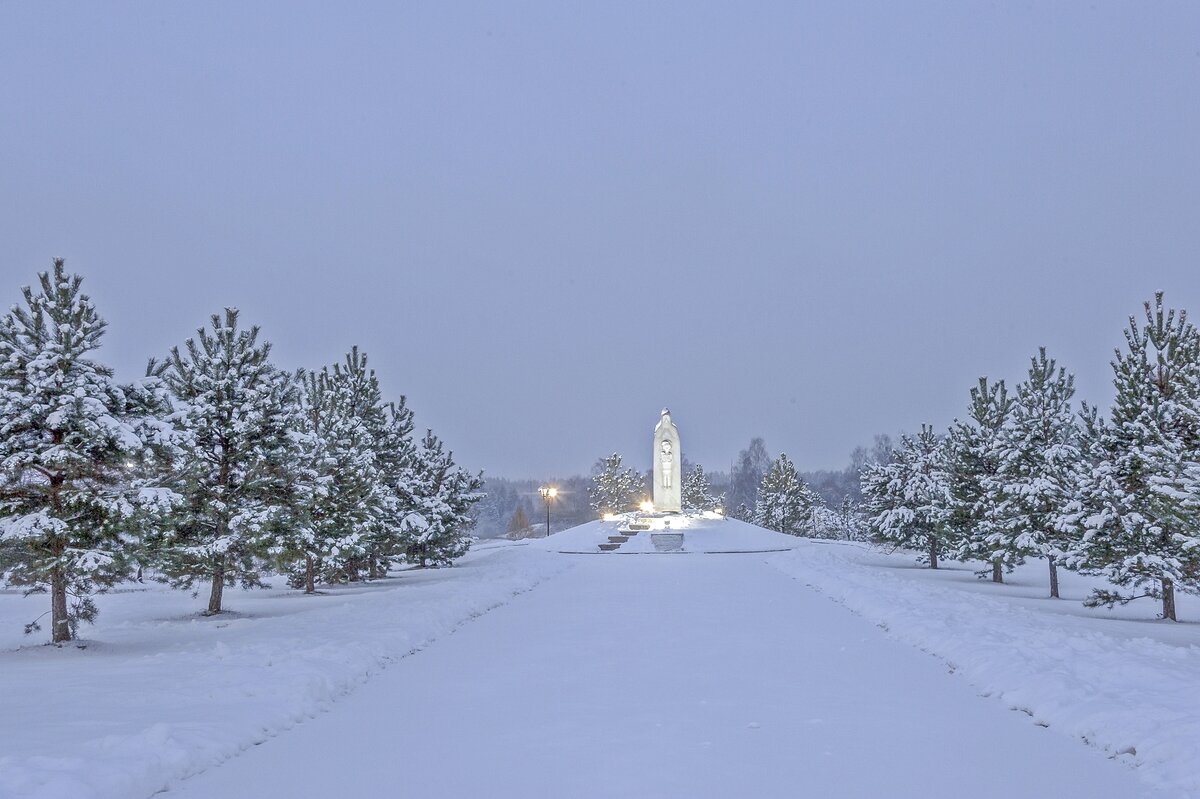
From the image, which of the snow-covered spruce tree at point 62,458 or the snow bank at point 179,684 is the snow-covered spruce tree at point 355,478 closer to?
the snow bank at point 179,684

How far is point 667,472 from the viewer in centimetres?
6006

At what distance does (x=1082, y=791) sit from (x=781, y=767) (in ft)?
7.27

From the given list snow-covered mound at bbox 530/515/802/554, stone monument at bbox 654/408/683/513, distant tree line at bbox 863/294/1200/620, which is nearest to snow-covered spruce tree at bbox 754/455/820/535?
→ stone monument at bbox 654/408/683/513

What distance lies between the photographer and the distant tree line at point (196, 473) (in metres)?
12.3

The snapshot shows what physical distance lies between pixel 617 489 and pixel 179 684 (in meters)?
73.9

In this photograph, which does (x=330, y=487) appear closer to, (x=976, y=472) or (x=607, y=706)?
(x=607, y=706)

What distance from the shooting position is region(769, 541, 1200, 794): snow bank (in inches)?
265

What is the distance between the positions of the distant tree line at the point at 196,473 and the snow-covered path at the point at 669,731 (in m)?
5.77

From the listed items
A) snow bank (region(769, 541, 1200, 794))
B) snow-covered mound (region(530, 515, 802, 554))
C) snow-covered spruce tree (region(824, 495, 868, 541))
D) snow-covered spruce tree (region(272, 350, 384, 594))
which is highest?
snow-covered spruce tree (region(272, 350, 384, 594))

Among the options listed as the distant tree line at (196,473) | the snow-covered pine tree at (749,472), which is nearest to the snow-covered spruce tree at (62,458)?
the distant tree line at (196,473)

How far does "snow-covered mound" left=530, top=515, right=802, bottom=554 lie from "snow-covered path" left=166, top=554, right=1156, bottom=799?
29.2 meters

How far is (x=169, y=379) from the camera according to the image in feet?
58.5

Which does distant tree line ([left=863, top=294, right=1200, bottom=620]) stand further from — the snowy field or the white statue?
the white statue

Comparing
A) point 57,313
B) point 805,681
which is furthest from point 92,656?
point 805,681
